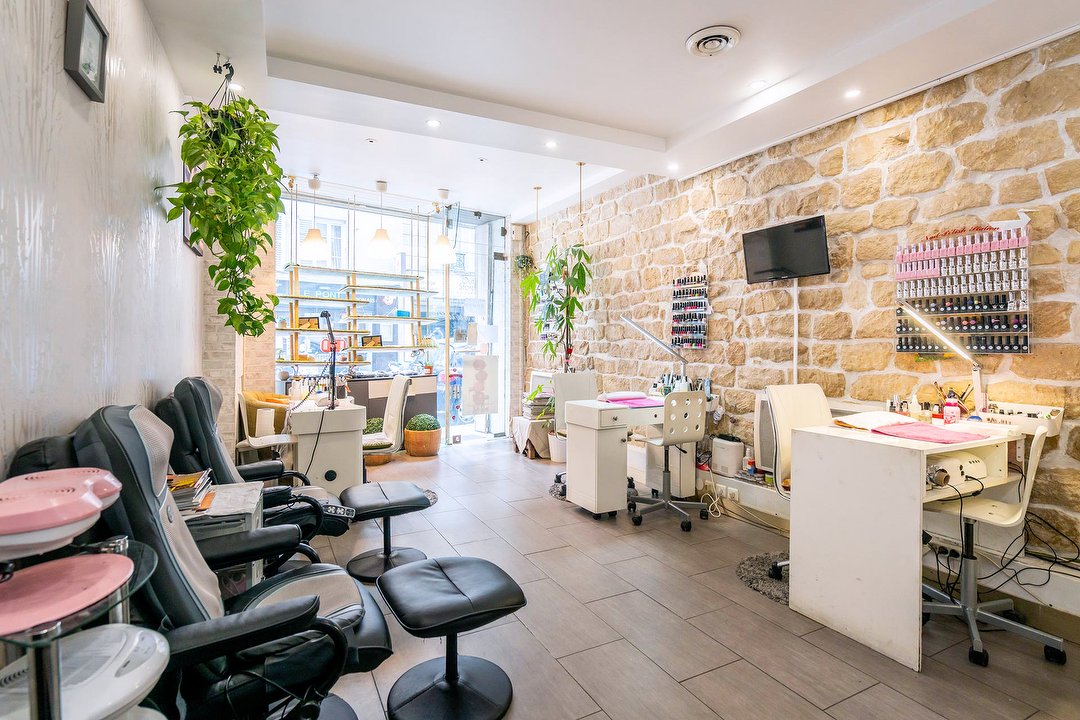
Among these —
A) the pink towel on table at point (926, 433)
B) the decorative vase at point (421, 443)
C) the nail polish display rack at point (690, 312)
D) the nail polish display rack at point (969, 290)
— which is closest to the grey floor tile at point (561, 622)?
the pink towel on table at point (926, 433)

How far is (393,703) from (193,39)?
9.47 feet

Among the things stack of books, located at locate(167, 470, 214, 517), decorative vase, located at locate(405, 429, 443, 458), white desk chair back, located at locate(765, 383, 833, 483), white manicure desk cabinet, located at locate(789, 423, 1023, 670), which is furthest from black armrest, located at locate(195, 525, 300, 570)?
decorative vase, located at locate(405, 429, 443, 458)

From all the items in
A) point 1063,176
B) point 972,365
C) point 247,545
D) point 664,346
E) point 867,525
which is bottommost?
point 867,525

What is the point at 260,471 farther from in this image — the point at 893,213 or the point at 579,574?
the point at 893,213

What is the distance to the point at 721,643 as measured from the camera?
231 cm

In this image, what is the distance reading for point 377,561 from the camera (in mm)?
3123

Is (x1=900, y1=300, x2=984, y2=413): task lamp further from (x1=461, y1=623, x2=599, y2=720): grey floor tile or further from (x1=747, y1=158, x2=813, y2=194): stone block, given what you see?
(x1=461, y1=623, x2=599, y2=720): grey floor tile

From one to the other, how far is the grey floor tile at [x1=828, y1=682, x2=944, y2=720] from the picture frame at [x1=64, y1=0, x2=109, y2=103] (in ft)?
10.0

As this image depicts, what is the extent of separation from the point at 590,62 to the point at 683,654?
3.13m

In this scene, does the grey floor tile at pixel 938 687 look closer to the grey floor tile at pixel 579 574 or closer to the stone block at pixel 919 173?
the grey floor tile at pixel 579 574

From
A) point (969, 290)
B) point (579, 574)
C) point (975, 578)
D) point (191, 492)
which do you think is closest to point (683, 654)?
point (579, 574)

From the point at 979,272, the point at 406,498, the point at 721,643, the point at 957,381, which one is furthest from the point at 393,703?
the point at 979,272

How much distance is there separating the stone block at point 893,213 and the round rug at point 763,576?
2.12m

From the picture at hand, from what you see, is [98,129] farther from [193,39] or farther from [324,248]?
[324,248]
